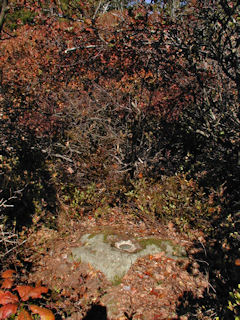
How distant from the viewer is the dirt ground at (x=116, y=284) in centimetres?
326

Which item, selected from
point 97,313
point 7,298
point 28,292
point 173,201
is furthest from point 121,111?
point 7,298

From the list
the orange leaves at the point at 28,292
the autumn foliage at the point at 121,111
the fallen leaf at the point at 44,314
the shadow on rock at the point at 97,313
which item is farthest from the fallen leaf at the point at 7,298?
the autumn foliage at the point at 121,111

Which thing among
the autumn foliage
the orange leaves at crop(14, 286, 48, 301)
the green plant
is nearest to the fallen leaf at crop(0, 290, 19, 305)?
the orange leaves at crop(14, 286, 48, 301)

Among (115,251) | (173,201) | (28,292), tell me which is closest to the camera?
(28,292)

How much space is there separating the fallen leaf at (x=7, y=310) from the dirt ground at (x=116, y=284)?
3.47 ft

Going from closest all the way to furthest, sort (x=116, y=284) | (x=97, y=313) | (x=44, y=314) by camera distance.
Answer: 1. (x=44, y=314)
2. (x=97, y=313)
3. (x=116, y=284)

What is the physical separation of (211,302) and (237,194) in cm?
214

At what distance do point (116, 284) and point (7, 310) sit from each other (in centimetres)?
166

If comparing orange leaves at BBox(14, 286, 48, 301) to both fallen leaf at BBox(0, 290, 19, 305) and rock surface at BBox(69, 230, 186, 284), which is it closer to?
fallen leaf at BBox(0, 290, 19, 305)

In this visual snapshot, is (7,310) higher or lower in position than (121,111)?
lower

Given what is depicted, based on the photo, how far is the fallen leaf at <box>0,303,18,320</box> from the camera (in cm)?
223

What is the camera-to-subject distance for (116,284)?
11.8 ft

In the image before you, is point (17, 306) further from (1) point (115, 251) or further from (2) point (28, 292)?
(1) point (115, 251)

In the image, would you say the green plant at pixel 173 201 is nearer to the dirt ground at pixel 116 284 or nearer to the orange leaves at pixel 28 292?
the dirt ground at pixel 116 284
